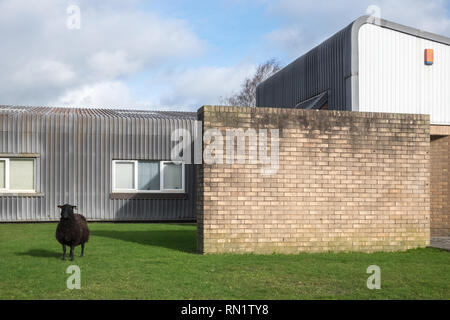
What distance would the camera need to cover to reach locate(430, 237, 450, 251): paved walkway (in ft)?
40.7

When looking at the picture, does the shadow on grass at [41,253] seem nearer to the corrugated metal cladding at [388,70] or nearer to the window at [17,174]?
the corrugated metal cladding at [388,70]

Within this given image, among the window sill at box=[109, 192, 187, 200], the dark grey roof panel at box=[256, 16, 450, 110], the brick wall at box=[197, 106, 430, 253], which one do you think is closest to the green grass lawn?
the brick wall at box=[197, 106, 430, 253]

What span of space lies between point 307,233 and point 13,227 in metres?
11.3

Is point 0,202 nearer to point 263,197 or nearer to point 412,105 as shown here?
point 263,197

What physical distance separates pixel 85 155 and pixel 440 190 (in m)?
12.7

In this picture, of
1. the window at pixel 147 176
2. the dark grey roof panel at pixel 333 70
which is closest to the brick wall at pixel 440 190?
the dark grey roof panel at pixel 333 70

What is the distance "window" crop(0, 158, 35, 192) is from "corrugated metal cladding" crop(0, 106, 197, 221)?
1.08ft

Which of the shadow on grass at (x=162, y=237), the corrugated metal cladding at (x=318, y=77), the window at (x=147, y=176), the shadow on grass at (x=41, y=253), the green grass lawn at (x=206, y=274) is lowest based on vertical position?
the shadow on grass at (x=162, y=237)

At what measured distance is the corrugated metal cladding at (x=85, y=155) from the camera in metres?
20.0

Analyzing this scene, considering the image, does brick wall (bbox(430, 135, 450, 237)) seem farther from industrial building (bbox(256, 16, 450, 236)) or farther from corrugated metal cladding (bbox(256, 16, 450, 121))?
corrugated metal cladding (bbox(256, 16, 450, 121))

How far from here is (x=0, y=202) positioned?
65.3 feet

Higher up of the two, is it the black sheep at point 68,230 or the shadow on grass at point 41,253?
the black sheep at point 68,230

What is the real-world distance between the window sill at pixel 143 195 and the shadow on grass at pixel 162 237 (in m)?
4.23
